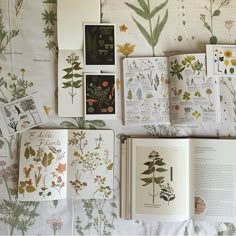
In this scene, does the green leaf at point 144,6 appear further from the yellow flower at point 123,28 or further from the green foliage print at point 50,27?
the green foliage print at point 50,27

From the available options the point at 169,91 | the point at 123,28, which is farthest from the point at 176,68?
the point at 123,28

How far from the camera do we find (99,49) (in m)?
0.99

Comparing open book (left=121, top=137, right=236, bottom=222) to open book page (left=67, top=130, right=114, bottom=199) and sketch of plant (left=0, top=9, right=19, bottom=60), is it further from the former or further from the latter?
sketch of plant (left=0, top=9, right=19, bottom=60)

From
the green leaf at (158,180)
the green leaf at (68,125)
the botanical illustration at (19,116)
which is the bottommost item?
the green leaf at (158,180)

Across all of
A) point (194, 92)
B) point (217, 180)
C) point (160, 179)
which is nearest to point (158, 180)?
point (160, 179)

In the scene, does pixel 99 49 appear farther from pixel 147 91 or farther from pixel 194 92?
pixel 194 92

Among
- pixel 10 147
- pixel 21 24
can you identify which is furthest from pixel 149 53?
pixel 10 147

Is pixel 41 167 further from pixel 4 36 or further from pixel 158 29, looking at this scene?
pixel 158 29

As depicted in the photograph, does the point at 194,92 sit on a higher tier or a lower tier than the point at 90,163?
higher

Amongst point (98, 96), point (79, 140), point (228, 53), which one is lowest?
point (79, 140)

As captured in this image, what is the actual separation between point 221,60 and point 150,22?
0.22 metres

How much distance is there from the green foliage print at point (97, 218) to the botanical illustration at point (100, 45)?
386mm

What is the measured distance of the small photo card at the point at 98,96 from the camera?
0.99 m

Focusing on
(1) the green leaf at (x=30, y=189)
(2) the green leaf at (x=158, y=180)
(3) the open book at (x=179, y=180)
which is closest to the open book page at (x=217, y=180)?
(3) the open book at (x=179, y=180)
